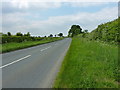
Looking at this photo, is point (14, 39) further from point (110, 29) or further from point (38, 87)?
point (38, 87)

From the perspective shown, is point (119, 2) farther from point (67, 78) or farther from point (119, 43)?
point (67, 78)

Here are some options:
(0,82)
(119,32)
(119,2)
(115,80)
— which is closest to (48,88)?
(0,82)

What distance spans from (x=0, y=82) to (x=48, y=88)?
2119 millimetres

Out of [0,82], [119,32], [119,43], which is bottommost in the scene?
[0,82]

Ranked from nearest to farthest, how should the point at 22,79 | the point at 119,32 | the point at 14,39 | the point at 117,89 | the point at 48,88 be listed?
1. the point at 117,89
2. the point at 48,88
3. the point at 22,79
4. the point at 119,32
5. the point at 14,39

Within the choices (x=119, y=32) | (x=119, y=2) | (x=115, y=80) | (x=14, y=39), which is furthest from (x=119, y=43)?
(x=14, y=39)

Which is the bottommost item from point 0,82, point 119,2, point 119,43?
point 0,82

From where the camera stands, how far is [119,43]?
15.8 metres

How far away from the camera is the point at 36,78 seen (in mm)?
7352

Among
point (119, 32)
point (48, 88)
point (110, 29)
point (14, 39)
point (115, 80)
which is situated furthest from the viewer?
point (14, 39)

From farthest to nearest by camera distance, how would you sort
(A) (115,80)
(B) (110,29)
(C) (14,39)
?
(C) (14,39) → (B) (110,29) → (A) (115,80)

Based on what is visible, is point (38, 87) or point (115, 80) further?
point (115, 80)

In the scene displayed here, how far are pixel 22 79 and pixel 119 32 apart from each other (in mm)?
10791

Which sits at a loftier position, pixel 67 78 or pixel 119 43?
pixel 119 43
